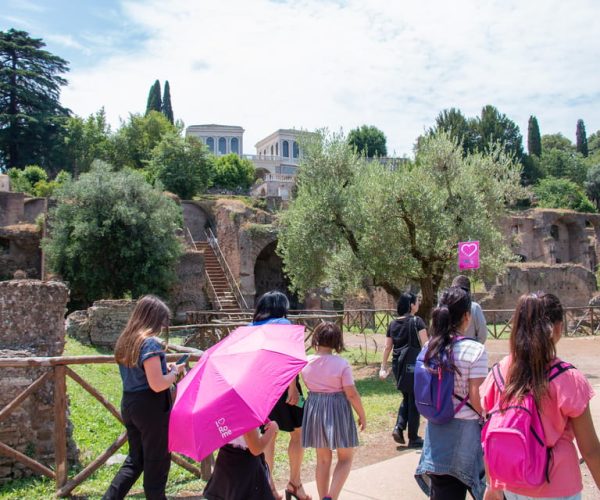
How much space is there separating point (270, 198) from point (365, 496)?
3032 centimetres

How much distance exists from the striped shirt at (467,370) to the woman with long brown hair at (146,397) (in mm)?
1771

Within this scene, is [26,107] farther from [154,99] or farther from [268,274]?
[268,274]

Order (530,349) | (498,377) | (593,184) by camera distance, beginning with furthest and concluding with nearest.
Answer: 1. (593,184)
2. (498,377)
3. (530,349)

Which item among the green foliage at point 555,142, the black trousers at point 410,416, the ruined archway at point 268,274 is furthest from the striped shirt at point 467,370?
the green foliage at point 555,142

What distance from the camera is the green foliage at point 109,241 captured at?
21891 millimetres

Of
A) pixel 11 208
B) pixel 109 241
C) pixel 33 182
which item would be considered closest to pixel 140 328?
pixel 109 241

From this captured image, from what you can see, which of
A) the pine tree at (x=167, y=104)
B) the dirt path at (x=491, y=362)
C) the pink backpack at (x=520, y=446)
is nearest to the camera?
the pink backpack at (x=520, y=446)

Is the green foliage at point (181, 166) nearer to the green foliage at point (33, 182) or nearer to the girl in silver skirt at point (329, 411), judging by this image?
the green foliage at point (33, 182)

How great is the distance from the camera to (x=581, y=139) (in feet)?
245

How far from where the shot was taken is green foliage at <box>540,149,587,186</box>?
59.7 m

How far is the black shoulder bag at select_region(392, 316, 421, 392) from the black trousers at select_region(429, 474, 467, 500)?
9.18ft

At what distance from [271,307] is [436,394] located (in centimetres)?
182

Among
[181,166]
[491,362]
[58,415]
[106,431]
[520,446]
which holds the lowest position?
[491,362]

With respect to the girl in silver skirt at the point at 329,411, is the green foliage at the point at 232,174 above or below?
above
